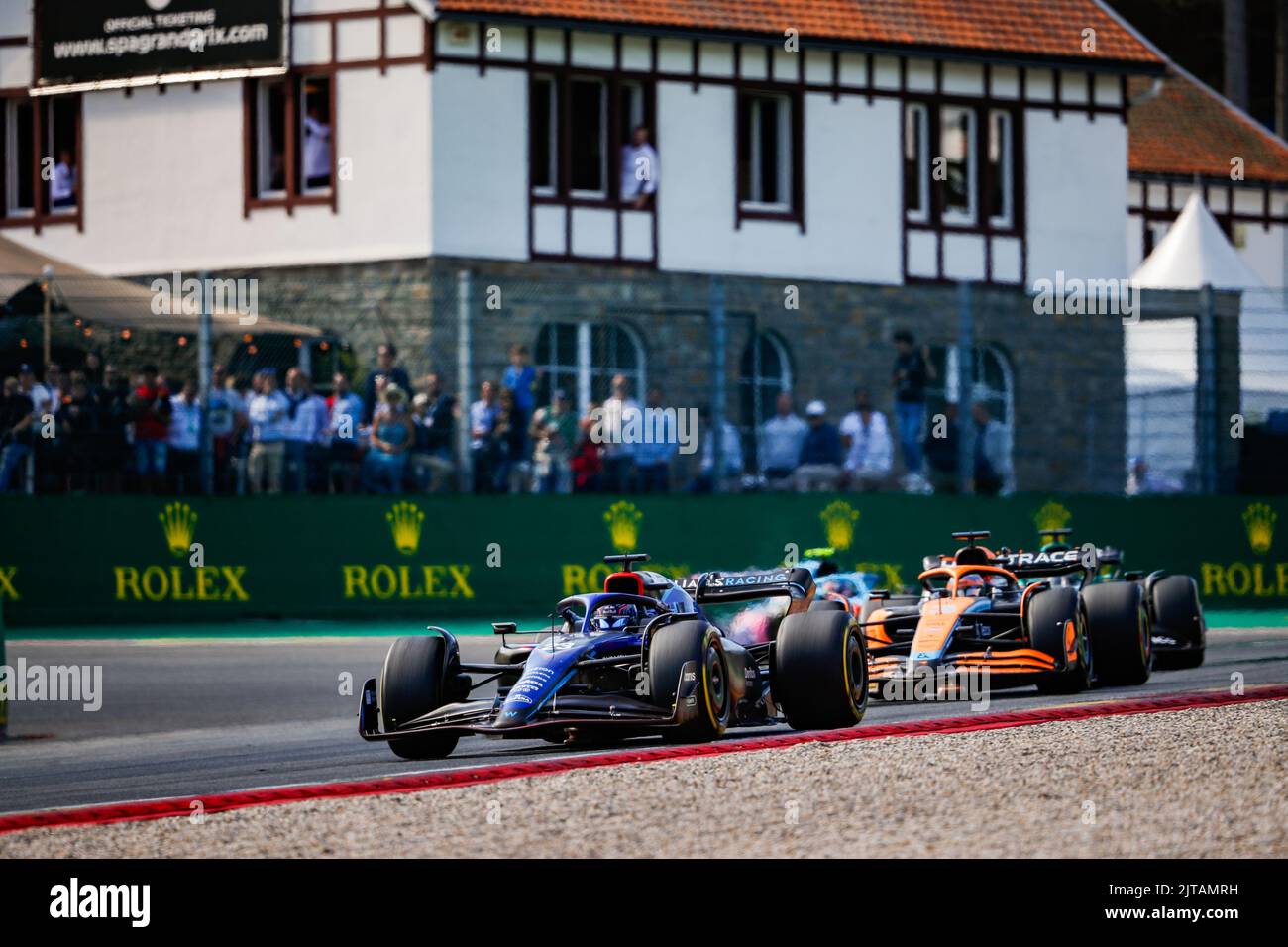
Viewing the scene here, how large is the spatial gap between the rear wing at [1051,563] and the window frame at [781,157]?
14.2 m

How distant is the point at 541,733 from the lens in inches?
449

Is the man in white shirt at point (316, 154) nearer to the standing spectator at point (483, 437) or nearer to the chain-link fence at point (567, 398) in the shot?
the chain-link fence at point (567, 398)

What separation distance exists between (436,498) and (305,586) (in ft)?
4.54

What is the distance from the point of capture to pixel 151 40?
28.5 m

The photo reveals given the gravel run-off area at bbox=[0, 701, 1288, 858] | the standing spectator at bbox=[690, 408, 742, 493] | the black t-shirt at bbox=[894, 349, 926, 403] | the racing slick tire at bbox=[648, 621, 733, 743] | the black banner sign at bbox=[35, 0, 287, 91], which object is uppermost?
the black banner sign at bbox=[35, 0, 287, 91]

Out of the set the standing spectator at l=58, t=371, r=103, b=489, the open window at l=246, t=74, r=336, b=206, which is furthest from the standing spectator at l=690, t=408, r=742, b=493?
the open window at l=246, t=74, r=336, b=206

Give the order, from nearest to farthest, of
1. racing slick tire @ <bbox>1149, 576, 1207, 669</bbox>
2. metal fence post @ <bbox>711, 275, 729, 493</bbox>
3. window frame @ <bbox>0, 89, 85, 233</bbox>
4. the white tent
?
racing slick tire @ <bbox>1149, 576, 1207, 669</bbox>
metal fence post @ <bbox>711, 275, 729, 493</bbox>
window frame @ <bbox>0, 89, 85, 233</bbox>
the white tent

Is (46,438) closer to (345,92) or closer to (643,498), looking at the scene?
(643,498)

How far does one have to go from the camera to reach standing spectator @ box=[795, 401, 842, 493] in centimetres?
2117

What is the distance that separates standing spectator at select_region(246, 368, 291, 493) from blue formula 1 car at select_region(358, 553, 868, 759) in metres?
8.19

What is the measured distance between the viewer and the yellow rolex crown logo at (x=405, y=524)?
20469mm

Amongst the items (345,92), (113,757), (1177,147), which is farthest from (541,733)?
(1177,147)

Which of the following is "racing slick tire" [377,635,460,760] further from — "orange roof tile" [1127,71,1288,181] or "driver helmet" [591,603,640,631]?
"orange roof tile" [1127,71,1288,181]

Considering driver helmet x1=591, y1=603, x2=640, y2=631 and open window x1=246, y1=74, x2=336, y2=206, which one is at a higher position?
open window x1=246, y1=74, x2=336, y2=206
